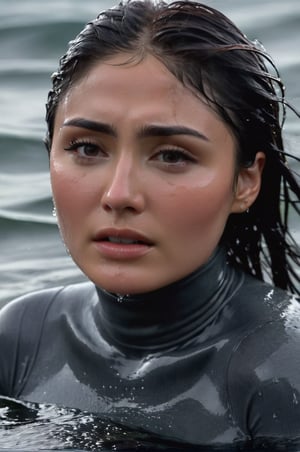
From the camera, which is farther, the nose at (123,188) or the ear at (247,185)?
the ear at (247,185)

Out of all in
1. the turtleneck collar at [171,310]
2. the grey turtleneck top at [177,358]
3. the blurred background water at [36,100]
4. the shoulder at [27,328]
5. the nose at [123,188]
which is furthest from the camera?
the blurred background water at [36,100]

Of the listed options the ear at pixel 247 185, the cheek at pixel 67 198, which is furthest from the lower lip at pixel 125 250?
the ear at pixel 247 185

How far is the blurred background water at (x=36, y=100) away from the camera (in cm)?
599

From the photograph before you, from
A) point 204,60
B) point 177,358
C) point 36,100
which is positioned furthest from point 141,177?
point 36,100

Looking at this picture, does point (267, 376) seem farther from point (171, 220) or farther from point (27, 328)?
point (27, 328)

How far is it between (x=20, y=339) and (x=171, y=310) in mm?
506

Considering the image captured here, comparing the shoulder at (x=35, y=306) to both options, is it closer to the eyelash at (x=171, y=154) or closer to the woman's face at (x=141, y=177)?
the woman's face at (x=141, y=177)

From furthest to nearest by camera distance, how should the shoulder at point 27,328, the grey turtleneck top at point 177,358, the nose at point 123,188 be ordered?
the shoulder at point 27,328, the grey turtleneck top at point 177,358, the nose at point 123,188

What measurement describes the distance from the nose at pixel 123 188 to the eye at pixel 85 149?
3.4 inches

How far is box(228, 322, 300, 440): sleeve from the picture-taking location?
351cm

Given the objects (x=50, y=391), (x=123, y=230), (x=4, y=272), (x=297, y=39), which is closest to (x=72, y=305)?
(x=50, y=391)

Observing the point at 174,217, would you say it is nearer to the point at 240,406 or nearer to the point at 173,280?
Answer: the point at 173,280

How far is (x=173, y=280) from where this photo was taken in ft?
11.9

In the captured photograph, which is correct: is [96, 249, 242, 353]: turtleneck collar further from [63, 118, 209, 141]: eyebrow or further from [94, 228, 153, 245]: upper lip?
[63, 118, 209, 141]: eyebrow
